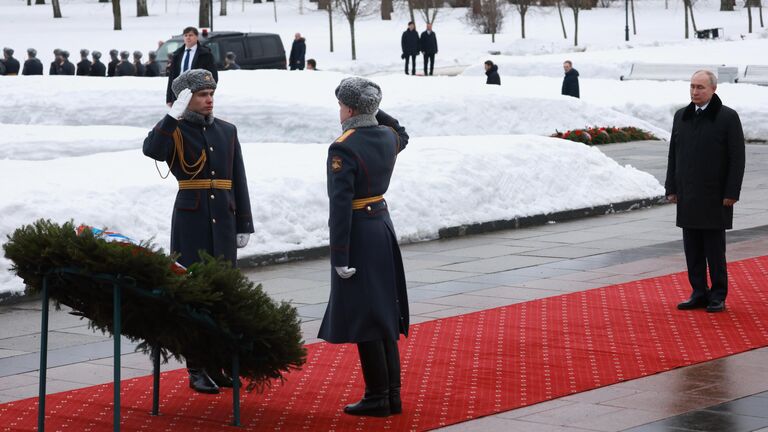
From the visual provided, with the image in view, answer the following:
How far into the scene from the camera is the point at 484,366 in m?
7.78

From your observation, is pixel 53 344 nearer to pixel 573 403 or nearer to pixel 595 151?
pixel 573 403

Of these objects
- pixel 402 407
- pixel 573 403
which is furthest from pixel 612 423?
pixel 402 407

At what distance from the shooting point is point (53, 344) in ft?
28.6

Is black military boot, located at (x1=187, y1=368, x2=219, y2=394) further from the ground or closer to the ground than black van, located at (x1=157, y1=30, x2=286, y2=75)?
closer to the ground

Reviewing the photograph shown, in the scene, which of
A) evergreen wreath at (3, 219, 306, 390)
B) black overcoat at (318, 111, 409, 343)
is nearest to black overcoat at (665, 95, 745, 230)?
black overcoat at (318, 111, 409, 343)

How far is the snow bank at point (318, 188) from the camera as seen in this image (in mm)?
11766

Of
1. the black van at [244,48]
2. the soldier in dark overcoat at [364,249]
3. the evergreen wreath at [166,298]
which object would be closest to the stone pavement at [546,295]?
the soldier in dark overcoat at [364,249]

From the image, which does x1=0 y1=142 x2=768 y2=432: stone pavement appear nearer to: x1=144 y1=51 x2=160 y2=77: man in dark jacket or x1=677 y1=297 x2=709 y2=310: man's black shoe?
x1=677 y1=297 x2=709 y2=310: man's black shoe

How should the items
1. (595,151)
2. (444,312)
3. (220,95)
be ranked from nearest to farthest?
(444,312) < (595,151) < (220,95)

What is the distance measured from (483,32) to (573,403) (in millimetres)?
57858

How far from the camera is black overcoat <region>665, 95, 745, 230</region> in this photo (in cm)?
933

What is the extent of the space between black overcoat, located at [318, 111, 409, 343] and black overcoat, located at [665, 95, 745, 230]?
342cm

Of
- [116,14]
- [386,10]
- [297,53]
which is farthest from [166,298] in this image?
[386,10]

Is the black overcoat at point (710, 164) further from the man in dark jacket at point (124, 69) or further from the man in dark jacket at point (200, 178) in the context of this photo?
the man in dark jacket at point (124, 69)
